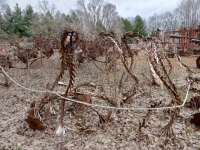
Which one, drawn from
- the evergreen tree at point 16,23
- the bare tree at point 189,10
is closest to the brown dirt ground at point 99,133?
the evergreen tree at point 16,23

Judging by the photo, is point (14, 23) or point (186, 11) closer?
point (14, 23)

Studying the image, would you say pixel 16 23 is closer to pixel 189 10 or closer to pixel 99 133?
pixel 99 133

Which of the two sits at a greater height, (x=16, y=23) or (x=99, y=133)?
(x=16, y=23)

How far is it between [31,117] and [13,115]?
1.04 metres

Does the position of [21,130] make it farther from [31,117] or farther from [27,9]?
[27,9]

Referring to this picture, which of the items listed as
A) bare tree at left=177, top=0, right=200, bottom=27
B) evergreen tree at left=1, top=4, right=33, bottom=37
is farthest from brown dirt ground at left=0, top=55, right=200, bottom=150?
bare tree at left=177, top=0, right=200, bottom=27

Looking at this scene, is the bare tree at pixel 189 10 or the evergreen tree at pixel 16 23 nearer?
the evergreen tree at pixel 16 23

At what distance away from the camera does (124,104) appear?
3.53 metres

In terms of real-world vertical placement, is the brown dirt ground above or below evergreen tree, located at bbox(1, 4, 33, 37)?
below

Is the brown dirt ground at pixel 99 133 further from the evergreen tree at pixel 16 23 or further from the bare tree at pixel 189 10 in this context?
the bare tree at pixel 189 10

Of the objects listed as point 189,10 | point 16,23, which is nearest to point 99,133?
point 16,23

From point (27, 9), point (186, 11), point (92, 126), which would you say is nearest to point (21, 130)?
point (92, 126)

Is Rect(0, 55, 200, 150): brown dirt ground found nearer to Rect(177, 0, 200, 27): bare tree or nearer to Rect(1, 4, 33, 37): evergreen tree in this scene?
Rect(1, 4, 33, 37): evergreen tree

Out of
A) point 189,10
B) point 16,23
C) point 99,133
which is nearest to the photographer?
point 99,133
